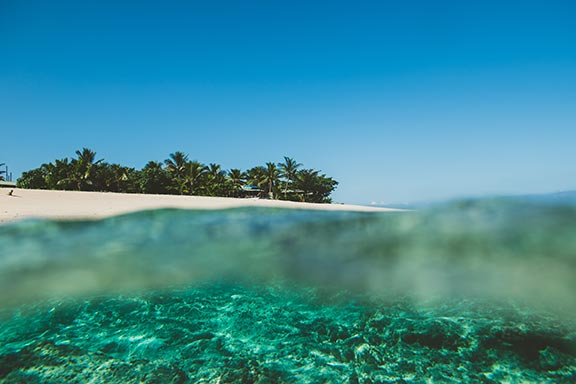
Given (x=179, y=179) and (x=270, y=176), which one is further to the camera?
(x=270, y=176)

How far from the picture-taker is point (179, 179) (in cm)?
5066

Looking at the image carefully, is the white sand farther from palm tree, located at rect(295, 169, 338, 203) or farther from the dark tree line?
palm tree, located at rect(295, 169, 338, 203)

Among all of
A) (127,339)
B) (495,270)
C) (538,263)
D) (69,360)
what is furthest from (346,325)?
(538,263)

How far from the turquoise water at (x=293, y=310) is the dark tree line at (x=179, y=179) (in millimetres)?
36793

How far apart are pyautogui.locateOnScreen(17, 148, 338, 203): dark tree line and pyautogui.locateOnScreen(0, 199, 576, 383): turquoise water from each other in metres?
36.8

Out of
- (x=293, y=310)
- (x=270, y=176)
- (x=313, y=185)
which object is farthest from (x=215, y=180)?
(x=293, y=310)

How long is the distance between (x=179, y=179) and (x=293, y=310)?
4675 centimetres

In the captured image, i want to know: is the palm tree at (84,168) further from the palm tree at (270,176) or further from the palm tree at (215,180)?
the palm tree at (270,176)

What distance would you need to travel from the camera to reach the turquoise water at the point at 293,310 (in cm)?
571

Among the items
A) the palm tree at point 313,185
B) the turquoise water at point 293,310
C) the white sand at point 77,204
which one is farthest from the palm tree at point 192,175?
the turquoise water at point 293,310

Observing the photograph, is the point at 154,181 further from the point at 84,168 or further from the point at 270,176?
the point at 270,176

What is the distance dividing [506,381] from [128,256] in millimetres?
13290

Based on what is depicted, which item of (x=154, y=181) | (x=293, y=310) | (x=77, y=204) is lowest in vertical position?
(x=293, y=310)

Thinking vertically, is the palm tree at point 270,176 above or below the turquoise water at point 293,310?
above
